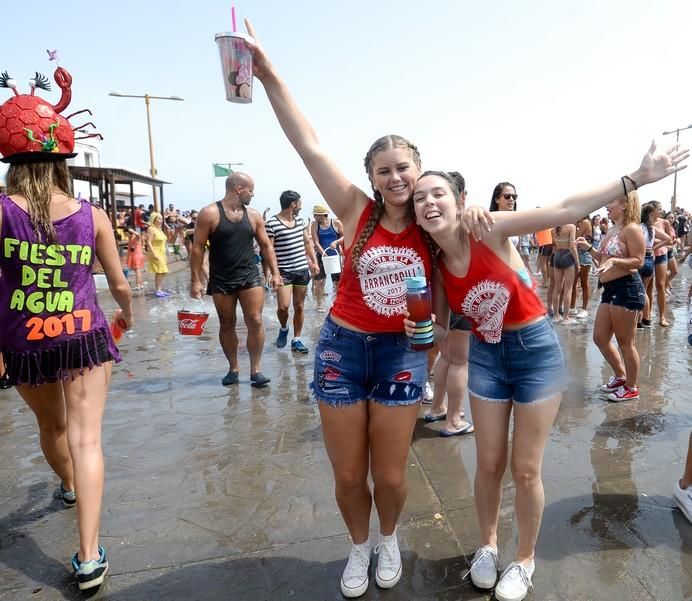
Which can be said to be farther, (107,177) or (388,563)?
(107,177)

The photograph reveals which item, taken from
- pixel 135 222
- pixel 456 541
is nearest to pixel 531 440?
pixel 456 541

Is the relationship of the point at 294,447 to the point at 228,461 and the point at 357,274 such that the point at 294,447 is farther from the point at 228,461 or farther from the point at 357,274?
the point at 357,274

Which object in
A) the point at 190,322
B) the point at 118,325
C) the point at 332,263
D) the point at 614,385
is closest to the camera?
the point at 118,325

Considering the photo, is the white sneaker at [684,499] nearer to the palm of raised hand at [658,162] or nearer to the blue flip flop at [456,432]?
the blue flip flop at [456,432]

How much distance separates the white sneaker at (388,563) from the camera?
2375mm

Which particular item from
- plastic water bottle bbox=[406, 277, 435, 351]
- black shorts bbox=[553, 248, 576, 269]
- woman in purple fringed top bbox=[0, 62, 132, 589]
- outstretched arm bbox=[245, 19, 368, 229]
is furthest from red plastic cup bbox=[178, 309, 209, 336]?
black shorts bbox=[553, 248, 576, 269]

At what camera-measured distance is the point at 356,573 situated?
7.79 ft

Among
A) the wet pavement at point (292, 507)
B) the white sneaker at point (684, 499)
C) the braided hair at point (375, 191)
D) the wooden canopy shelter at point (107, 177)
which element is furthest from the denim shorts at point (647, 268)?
the wooden canopy shelter at point (107, 177)

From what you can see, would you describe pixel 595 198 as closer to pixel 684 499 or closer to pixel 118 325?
pixel 684 499

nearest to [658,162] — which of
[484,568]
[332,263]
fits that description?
[484,568]

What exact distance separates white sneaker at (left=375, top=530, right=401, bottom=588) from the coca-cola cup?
2.08 meters

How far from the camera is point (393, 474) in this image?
7.55 feet

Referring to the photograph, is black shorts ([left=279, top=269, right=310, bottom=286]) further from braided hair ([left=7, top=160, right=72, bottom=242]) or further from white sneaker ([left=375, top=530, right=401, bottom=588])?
white sneaker ([left=375, top=530, right=401, bottom=588])

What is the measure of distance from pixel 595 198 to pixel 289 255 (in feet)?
15.8
